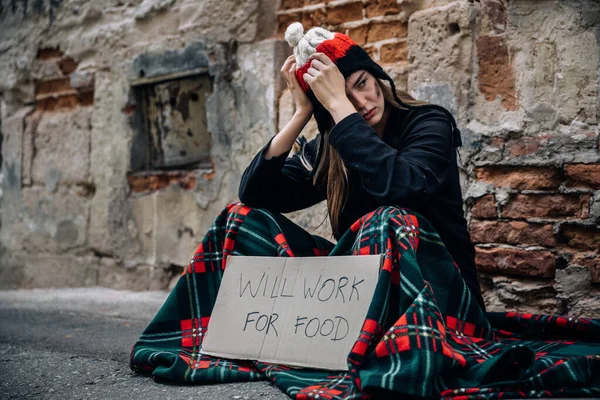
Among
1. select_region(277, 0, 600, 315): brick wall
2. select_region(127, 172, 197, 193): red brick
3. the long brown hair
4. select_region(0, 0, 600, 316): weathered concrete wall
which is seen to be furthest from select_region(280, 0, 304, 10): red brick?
the long brown hair

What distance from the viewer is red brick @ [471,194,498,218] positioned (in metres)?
2.75

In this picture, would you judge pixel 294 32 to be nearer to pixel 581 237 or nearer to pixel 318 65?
pixel 318 65

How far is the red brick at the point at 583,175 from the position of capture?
98.3 inches

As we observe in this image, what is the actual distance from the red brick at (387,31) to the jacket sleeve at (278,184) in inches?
36.1

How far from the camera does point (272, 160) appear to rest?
2312 mm

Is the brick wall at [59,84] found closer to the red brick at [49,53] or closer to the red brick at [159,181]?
the red brick at [49,53]

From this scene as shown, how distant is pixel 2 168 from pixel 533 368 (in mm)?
4283

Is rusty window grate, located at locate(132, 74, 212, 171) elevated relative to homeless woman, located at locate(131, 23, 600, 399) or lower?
elevated

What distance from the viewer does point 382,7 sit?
3.17 metres

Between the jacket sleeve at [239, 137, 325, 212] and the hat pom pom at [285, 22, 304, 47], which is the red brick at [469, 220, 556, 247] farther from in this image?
the hat pom pom at [285, 22, 304, 47]

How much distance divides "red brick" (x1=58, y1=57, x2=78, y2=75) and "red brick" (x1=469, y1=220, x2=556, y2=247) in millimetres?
2925

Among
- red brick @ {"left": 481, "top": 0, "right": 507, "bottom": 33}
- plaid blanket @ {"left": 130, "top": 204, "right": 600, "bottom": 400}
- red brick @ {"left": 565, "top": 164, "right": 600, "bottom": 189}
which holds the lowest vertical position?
plaid blanket @ {"left": 130, "top": 204, "right": 600, "bottom": 400}

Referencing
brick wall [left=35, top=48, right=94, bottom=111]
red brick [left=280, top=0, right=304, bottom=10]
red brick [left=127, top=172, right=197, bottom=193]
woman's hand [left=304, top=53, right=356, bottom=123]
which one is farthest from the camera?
brick wall [left=35, top=48, right=94, bottom=111]

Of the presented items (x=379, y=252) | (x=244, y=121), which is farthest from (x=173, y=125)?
(x=379, y=252)
